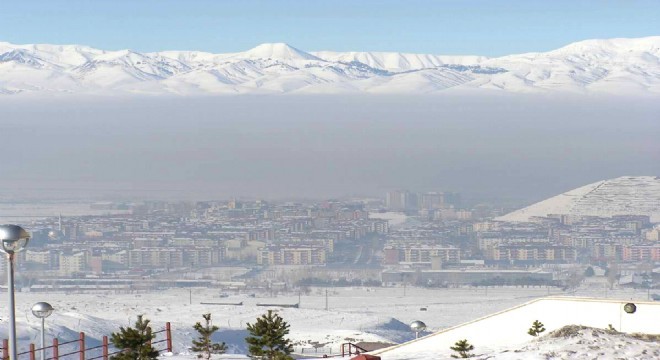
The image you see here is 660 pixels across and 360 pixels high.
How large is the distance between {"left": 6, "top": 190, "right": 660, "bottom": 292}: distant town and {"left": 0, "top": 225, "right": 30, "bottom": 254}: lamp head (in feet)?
370

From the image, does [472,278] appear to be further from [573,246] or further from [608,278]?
[573,246]

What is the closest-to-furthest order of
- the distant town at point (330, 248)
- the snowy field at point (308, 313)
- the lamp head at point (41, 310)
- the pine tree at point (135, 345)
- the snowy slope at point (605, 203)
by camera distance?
the pine tree at point (135, 345), the lamp head at point (41, 310), the snowy field at point (308, 313), the distant town at point (330, 248), the snowy slope at point (605, 203)

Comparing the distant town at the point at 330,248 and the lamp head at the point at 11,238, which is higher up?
the lamp head at the point at 11,238

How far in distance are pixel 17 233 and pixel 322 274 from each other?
127 m

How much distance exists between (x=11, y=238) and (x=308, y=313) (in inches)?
2472

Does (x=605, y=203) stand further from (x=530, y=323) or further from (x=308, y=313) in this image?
(x=530, y=323)

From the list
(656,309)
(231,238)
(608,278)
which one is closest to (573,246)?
(608,278)

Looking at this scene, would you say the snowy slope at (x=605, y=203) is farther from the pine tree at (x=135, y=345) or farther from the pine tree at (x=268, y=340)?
the pine tree at (x=135, y=345)

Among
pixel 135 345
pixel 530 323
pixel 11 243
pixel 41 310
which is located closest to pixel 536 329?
pixel 530 323

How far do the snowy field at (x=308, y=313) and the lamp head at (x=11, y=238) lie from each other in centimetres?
1171

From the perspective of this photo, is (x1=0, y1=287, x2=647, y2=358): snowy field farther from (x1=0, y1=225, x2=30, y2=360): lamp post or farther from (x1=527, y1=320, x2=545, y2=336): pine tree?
(x1=0, y1=225, x2=30, y2=360): lamp post

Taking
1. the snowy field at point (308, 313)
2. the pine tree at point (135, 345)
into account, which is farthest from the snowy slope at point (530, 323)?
the snowy field at point (308, 313)

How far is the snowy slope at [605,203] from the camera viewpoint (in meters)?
184

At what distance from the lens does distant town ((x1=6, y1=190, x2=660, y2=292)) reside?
5330 inches
